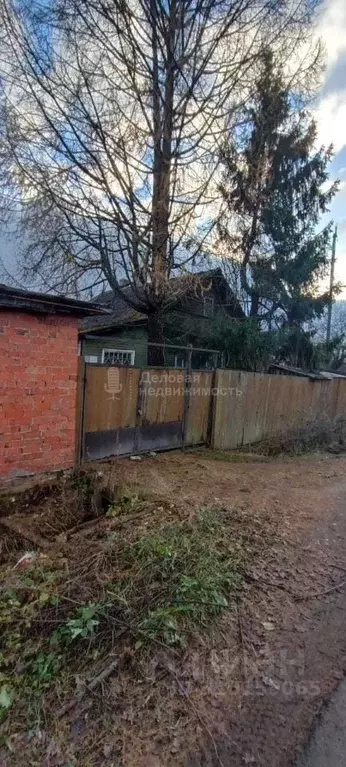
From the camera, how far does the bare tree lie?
25.2ft

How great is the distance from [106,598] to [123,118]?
8.68 metres

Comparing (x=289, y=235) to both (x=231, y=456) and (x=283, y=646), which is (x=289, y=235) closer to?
(x=231, y=456)

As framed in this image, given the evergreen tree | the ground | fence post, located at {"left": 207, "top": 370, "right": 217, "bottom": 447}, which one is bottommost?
the ground

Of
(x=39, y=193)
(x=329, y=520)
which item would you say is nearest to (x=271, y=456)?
(x=329, y=520)

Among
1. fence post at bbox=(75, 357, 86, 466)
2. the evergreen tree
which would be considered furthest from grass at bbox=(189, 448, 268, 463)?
the evergreen tree

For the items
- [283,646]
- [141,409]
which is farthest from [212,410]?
[283,646]

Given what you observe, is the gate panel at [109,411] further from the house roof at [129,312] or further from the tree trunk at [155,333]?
the house roof at [129,312]

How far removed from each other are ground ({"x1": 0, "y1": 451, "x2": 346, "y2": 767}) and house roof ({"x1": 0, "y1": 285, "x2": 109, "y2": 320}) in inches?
91.0

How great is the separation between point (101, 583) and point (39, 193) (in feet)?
24.9

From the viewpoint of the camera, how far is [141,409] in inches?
265

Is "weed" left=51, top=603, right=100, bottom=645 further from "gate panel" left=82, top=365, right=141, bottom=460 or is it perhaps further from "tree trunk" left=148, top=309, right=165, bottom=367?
"tree trunk" left=148, top=309, right=165, bottom=367

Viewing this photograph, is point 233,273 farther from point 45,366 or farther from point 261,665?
point 261,665

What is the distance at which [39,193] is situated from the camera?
8008 millimetres

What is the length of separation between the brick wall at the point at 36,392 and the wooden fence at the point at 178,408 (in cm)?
43
